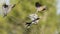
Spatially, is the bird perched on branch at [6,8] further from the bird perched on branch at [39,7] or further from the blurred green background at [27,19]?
the bird perched on branch at [39,7]

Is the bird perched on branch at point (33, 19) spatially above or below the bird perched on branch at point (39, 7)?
below

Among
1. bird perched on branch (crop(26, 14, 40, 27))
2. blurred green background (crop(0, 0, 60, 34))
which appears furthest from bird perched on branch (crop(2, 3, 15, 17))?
bird perched on branch (crop(26, 14, 40, 27))

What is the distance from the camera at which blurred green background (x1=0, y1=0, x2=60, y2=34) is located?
1.13 meters

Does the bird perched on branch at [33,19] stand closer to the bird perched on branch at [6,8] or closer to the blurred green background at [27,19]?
the blurred green background at [27,19]

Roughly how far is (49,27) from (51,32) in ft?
0.15

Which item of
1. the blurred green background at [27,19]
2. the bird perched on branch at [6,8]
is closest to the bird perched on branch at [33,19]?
the blurred green background at [27,19]

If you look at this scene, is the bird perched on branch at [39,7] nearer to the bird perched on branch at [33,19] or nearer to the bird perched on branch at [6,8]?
the bird perched on branch at [33,19]

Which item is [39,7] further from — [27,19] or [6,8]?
[6,8]

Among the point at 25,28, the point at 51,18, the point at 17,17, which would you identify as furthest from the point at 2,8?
the point at 51,18

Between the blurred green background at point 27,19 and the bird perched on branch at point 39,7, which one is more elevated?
the bird perched on branch at point 39,7

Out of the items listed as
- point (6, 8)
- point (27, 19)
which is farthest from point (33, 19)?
point (6, 8)

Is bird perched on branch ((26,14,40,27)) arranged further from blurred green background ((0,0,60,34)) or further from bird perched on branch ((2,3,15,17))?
bird perched on branch ((2,3,15,17))

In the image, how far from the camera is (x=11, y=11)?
1144 mm

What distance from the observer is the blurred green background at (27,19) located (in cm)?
113
